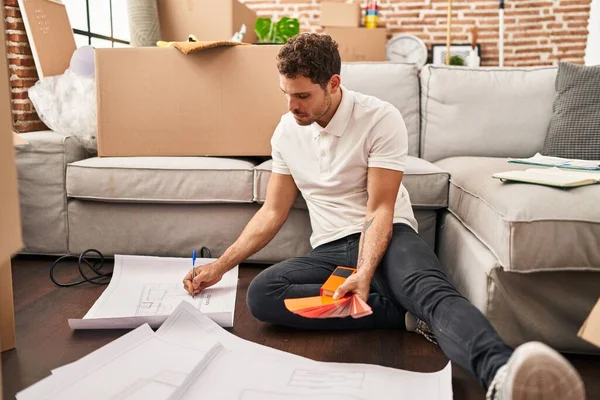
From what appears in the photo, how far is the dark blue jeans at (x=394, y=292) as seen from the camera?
1103 mm

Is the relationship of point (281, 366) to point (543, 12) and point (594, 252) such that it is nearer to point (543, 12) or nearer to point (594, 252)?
point (594, 252)

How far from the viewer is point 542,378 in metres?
0.85

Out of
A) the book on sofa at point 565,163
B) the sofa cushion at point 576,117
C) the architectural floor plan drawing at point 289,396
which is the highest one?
the sofa cushion at point 576,117

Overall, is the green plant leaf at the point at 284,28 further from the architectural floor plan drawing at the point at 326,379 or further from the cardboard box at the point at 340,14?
the architectural floor plan drawing at the point at 326,379

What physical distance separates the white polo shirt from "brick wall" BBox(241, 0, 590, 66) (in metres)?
3.62

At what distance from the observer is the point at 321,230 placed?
1.65m

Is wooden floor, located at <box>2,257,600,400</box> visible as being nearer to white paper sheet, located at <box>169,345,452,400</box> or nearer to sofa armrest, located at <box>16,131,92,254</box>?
white paper sheet, located at <box>169,345,452,400</box>

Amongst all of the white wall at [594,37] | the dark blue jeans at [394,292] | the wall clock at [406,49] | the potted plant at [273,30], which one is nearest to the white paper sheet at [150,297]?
the dark blue jeans at [394,292]

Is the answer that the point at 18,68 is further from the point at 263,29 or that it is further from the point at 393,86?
the point at 393,86

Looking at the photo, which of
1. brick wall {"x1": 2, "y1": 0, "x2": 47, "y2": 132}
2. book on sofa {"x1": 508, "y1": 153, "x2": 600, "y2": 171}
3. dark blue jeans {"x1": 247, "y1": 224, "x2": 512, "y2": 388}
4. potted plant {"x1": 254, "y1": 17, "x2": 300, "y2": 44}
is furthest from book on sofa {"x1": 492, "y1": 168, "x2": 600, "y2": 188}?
potted plant {"x1": 254, "y1": 17, "x2": 300, "y2": 44}

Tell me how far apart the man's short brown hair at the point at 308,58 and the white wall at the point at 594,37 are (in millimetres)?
3565

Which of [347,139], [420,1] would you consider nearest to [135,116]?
[347,139]

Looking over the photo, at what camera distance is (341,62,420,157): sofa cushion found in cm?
231

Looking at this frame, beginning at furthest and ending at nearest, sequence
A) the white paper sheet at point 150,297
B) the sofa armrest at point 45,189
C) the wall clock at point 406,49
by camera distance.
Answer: the wall clock at point 406,49
the sofa armrest at point 45,189
the white paper sheet at point 150,297
